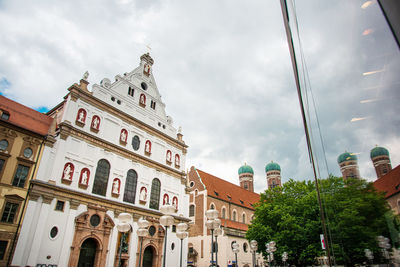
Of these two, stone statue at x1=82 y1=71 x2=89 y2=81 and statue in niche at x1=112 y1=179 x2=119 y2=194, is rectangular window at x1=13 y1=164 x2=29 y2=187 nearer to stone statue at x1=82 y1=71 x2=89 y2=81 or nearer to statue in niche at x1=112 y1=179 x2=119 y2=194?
statue in niche at x1=112 y1=179 x2=119 y2=194

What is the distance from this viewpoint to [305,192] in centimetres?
2612

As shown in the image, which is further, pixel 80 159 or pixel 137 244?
pixel 137 244

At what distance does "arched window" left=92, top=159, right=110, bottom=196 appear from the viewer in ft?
73.9

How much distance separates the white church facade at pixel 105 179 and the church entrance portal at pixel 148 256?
3.8 inches

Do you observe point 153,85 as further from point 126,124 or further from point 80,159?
point 80,159

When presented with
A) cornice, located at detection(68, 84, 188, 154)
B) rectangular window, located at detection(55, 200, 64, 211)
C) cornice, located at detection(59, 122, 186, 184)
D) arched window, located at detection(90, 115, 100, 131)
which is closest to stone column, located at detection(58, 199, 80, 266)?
rectangular window, located at detection(55, 200, 64, 211)

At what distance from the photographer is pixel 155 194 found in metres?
27.6

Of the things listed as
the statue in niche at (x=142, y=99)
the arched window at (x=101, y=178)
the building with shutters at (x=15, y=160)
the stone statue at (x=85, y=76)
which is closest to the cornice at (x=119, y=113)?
the stone statue at (x=85, y=76)

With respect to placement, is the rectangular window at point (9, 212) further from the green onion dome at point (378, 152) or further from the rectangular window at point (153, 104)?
the green onion dome at point (378, 152)

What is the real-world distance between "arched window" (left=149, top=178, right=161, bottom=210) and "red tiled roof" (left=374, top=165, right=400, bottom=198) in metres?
26.8

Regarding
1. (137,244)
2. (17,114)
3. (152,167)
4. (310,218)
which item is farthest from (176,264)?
(17,114)

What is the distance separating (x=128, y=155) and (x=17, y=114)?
9.99 metres

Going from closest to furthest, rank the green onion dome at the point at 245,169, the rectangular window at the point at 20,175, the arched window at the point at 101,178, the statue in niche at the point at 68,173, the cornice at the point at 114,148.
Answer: the rectangular window at the point at 20,175
the statue in niche at the point at 68,173
the cornice at the point at 114,148
the arched window at the point at 101,178
the green onion dome at the point at 245,169

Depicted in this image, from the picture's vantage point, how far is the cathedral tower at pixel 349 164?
64.7 inches
